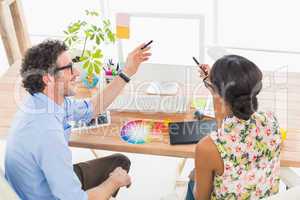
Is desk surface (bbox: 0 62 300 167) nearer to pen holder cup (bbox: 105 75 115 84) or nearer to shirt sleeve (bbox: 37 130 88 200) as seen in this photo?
pen holder cup (bbox: 105 75 115 84)

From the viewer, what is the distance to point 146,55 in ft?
7.78

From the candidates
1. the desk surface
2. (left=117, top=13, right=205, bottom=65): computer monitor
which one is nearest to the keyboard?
the desk surface

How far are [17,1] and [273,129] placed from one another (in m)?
2.13

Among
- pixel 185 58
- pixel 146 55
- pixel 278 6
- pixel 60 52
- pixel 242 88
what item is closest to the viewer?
pixel 242 88

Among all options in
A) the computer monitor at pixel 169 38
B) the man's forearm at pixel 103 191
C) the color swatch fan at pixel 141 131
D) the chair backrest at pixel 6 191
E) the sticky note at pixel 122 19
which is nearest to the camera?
the chair backrest at pixel 6 191

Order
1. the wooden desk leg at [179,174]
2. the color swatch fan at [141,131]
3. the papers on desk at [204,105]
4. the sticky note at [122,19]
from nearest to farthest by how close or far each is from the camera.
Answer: the color swatch fan at [141,131] < the papers on desk at [204,105] < the sticky note at [122,19] < the wooden desk leg at [179,174]

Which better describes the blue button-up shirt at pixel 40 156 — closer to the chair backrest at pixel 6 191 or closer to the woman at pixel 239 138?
the chair backrest at pixel 6 191

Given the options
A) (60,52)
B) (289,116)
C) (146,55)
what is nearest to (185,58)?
(146,55)

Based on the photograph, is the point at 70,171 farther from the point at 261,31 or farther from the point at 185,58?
the point at 261,31

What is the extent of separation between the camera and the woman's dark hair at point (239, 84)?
1834mm

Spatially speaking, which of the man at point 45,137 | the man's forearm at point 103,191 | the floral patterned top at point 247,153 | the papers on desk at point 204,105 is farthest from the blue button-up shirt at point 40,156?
the papers on desk at point 204,105

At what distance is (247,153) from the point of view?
73.5 inches

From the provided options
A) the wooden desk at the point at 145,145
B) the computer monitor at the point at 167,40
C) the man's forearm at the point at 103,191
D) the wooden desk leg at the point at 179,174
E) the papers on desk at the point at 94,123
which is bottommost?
the wooden desk leg at the point at 179,174

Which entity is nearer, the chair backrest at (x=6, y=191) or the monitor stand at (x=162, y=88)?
the chair backrest at (x=6, y=191)
